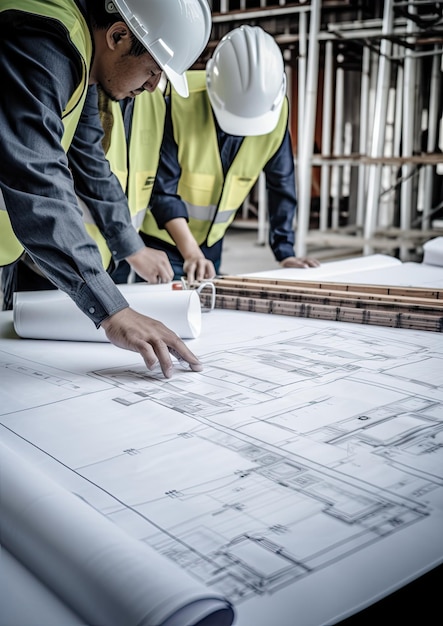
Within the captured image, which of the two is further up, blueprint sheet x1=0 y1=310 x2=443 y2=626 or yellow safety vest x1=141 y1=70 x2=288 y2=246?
yellow safety vest x1=141 y1=70 x2=288 y2=246

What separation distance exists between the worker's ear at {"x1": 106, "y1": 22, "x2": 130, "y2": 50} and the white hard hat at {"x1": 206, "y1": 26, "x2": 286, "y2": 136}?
3.14 feet

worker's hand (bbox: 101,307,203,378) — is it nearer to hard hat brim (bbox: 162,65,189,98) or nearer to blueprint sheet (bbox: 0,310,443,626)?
blueprint sheet (bbox: 0,310,443,626)

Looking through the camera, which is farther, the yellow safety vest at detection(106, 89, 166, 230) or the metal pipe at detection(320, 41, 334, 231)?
the metal pipe at detection(320, 41, 334, 231)

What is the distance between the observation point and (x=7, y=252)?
5.95ft

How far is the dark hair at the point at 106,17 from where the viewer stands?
5.13ft

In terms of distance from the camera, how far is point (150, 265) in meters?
2.28

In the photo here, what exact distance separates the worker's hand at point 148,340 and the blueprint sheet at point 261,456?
0.04 meters

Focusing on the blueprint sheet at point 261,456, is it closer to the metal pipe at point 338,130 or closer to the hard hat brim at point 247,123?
the hard hat brim at point 247,123

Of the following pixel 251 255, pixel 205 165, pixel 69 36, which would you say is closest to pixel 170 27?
pixel 69 36

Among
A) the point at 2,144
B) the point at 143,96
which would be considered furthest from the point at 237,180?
the point at 2,144

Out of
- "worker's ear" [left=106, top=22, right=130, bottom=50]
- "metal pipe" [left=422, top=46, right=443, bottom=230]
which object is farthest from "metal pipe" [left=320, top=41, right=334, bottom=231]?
"worker's ear" [left=106, top=22, right=130, bottom=50]

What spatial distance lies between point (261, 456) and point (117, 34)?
43.5 inches

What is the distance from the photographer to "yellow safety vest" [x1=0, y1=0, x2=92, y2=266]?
1384 mm

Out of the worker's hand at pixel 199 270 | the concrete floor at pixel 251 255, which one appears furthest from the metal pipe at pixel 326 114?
the worker's hand at pixel 199 270
